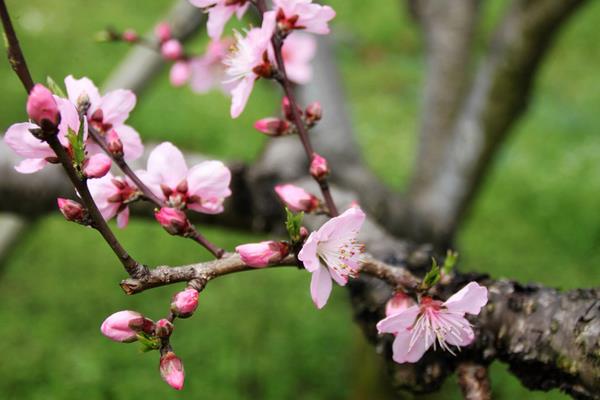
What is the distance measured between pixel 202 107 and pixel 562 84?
3545 millimetres

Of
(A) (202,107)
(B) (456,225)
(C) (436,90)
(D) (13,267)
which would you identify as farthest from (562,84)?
(D) (13,267)

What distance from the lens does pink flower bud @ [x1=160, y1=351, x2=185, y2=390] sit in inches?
24.9

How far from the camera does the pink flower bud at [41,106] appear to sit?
0.52 metres

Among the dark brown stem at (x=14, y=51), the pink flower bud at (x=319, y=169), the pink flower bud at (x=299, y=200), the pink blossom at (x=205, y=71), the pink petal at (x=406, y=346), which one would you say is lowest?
the pink blossom at (x=205, y=71)

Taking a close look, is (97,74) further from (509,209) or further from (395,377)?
(395,377)

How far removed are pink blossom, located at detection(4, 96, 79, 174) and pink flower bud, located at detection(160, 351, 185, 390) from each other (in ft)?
0.74

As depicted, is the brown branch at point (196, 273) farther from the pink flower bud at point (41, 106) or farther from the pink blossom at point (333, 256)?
the pink flower bud at point (41, 106)

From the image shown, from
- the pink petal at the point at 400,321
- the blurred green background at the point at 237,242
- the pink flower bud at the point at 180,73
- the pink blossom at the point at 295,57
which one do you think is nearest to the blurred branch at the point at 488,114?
the blurred green background at the point at 237,242

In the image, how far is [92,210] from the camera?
597mm

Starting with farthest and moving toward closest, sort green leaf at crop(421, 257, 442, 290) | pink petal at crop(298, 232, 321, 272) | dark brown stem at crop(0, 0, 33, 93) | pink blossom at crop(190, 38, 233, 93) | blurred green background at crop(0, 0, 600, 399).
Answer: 1. blurred green background at crop(0, 0, 600, 399)
2. pink blossom at crop(190, 38, 233, 93)
3. green leaf at crop(421, 257, 442, 290)
4. pink petal at crop(298, 232, 321, 272)
5. dark brown stem at crop(0, 0, 33, 93)

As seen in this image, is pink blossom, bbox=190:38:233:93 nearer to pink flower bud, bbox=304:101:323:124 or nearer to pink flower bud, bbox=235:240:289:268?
pink flower bud, bbox=304:101:323:124

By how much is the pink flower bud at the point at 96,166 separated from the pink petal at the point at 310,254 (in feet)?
0.69

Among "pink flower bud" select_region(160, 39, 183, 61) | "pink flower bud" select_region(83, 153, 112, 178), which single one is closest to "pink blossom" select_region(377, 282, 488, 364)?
"pink flower bud" select_region(83, 153, 112, 178)

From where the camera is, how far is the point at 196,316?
9.53 ft
